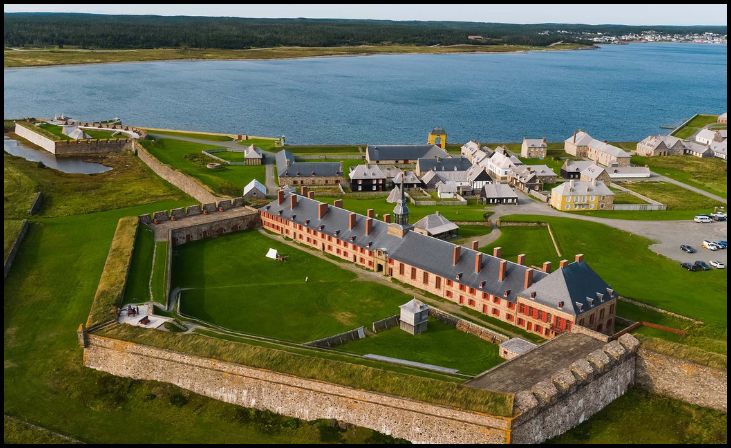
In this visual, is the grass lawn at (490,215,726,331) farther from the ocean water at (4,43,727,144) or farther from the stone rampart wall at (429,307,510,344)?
the ocean water at (4,43,727,144)

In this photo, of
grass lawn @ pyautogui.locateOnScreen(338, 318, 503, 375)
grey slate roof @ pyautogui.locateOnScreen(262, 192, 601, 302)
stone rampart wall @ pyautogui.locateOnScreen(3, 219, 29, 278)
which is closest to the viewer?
grass lawn @ pyautogui.locateOnScreen(338, 318, 503, 375)

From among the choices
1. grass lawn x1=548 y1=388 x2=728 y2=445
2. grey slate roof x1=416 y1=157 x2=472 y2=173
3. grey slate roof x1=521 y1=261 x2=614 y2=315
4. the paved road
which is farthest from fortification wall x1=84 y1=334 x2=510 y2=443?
grey slate roof x1=416 y1=157 x2=472 y2=173

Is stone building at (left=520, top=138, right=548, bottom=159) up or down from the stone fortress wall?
up

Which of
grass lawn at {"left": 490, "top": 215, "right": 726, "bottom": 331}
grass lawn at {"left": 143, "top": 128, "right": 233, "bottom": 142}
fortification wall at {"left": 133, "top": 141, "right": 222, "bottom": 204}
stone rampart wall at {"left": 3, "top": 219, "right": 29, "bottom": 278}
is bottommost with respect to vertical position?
grass lawn at {"left": 490, "top": 215, "right": 726, "bottom": 331}

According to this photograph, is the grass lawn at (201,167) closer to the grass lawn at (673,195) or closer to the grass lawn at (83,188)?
the grass lawn at (83,188)

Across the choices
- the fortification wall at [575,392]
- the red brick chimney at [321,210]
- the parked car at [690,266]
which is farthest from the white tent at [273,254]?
the parked car at [690,266]

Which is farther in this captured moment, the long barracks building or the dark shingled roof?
the dark shingled roof

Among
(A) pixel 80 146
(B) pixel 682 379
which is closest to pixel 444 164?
(B) pixel 682 379

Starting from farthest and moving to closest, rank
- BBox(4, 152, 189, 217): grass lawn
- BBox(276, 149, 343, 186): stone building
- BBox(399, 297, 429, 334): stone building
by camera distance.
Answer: BBox(276, 149, 343, 186): stone building
BBox(4, 152, 189, 217): grass lawn
BBox(399, 297, 429, 334): stone building
